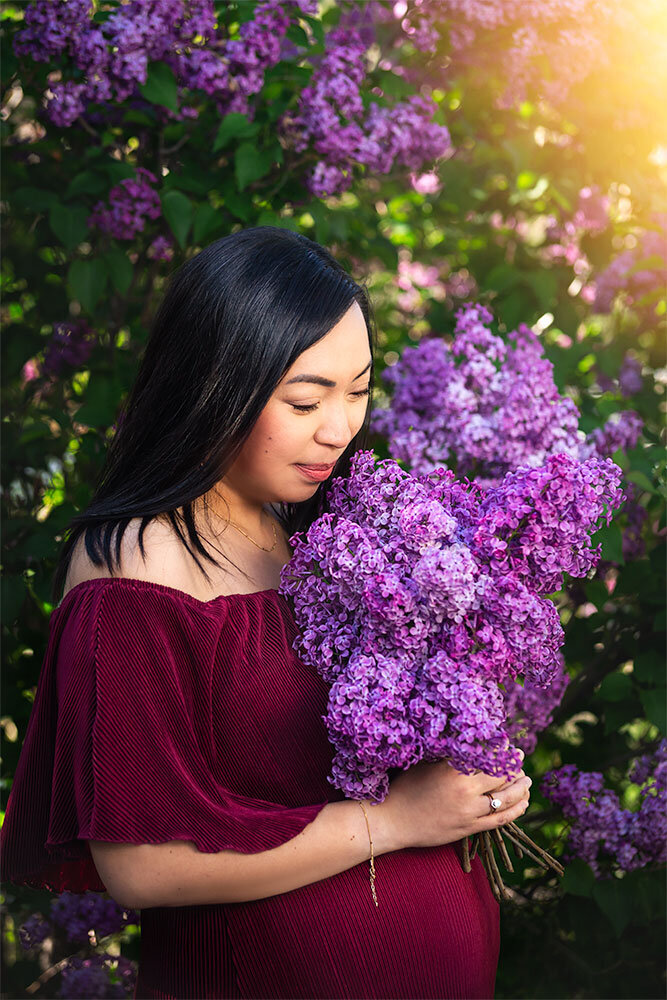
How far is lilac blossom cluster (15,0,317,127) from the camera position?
228cm

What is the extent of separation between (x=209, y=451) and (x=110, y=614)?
1.05ft

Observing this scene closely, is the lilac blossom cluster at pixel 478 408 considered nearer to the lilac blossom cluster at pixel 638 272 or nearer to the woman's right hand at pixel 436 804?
the lilac blossom cluster at pixel 638 272

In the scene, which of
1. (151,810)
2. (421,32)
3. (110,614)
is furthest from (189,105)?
(151,810)

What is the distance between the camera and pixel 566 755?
272cm

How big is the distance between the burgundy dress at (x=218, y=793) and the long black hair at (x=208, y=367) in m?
0.14

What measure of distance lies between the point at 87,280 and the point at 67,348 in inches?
13.1

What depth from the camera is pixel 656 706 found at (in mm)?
2266

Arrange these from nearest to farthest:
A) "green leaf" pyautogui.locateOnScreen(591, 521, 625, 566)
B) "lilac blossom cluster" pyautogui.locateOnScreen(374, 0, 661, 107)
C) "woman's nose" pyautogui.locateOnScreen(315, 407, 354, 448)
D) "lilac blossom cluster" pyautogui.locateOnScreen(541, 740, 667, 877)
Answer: "woman's nose" pyautogui.locateOnScreen(315, 407, 354, 448)
"green leaf" pyautogui.locateOnScreen(591, 521, 625, 566)
"lilac blossom cluster" pyautogui.locateOnScreen(541, 740, 667, 877)
"lilac blossom cluster" pyautogui.locateOnScreen(374, 0, 661, 107)

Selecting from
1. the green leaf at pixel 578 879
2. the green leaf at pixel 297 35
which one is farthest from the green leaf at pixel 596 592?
the green leaf at pixel 297 35

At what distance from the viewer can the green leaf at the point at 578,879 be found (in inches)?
88.5

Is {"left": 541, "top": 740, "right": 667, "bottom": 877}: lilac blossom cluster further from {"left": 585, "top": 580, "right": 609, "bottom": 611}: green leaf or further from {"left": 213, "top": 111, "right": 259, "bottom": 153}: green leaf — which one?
{"left": 213, "top": 111, "right": 259, "bottom": 153}: green leaf

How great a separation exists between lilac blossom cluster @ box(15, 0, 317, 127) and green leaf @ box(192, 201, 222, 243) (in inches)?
10.2

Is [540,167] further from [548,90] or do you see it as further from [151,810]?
[151,810]

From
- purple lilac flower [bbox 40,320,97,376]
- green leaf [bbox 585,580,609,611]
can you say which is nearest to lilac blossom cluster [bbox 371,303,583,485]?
green leaf [bbox 585,580,609,611]
